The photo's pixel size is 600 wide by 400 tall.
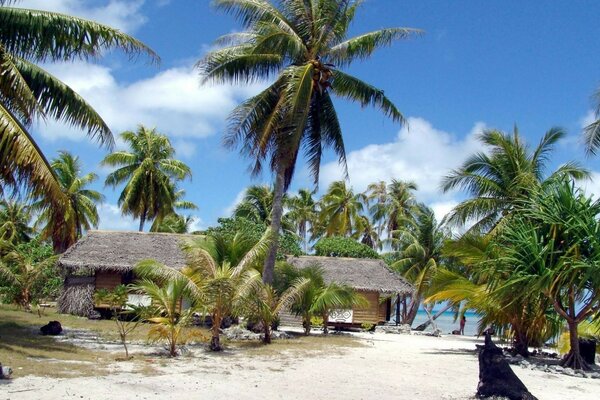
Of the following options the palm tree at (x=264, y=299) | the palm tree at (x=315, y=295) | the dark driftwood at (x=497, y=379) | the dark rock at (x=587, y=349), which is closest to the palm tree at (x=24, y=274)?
the palm tree at (x=315, y=295)

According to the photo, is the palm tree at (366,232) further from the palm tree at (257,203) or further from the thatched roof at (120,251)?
the thatched roof at (120,251)

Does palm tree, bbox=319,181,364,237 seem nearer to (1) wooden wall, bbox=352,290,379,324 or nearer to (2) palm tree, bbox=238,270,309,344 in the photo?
(1) wooden wall, bbox=352,290,379,324

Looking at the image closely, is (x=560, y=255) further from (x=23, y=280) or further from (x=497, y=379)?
(x=23, y=280)

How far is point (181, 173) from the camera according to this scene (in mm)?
35375

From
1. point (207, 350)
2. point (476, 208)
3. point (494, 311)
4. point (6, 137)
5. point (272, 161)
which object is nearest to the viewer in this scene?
point (6, 137)

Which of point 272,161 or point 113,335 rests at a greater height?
point 272,161

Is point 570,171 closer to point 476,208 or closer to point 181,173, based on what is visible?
point 476,208

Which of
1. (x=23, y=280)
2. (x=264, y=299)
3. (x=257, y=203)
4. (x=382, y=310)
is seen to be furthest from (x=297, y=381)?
(x=257, y=203)

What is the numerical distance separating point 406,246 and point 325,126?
17180 mm

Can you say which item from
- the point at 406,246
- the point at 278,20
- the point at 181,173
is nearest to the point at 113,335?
the point at 278,20

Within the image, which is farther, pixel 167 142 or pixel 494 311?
pixel 167 142

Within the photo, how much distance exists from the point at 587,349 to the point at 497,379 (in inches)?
325

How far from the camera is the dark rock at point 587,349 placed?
16.0 meters

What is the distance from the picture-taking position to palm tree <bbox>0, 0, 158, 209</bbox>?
34.4 ft
